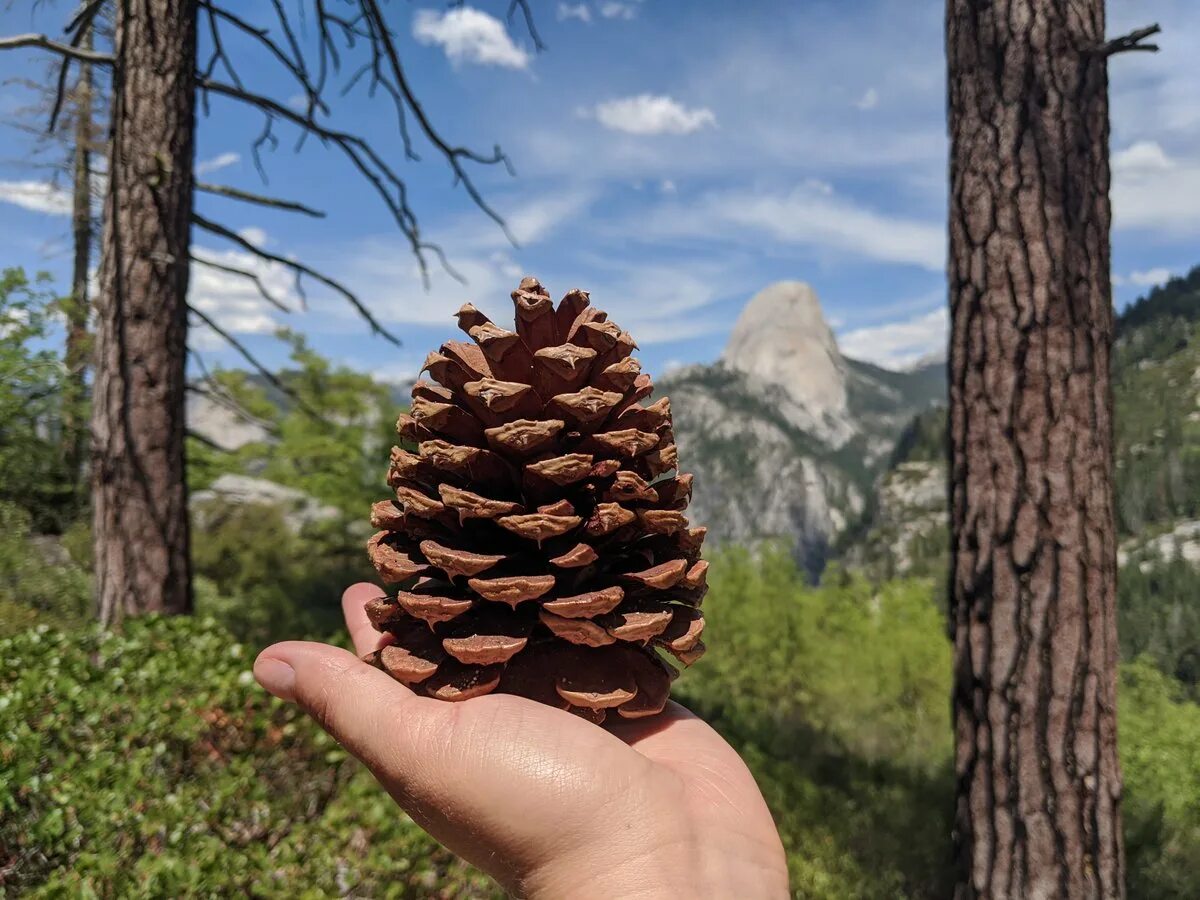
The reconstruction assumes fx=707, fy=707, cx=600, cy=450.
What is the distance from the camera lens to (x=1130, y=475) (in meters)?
76.3

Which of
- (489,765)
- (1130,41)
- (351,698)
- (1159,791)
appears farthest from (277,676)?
(1159,791)

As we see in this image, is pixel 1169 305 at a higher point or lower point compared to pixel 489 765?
higher

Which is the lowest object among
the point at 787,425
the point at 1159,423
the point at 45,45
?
the point at 45,45

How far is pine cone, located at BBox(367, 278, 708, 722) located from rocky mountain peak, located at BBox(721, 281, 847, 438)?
16577 centimetres

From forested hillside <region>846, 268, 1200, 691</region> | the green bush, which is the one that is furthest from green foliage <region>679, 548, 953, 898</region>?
forested hillside <region>846, 268, 1200, 691</region>

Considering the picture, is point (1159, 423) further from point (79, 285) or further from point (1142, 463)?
point (79, 285)

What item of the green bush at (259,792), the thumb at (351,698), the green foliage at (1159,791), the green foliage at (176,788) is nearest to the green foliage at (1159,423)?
the green foliage at (1159,791)

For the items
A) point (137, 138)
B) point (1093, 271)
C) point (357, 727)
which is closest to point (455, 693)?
point (357, 727)

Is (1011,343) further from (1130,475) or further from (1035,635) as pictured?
(1130,475)

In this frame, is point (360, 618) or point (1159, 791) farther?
point (1159, 791)

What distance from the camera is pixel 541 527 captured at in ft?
5.17

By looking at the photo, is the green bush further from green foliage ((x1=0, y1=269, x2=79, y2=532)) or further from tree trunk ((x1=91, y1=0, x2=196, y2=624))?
green foliage ((x1=0, y1=269, x2=79, y2=532))

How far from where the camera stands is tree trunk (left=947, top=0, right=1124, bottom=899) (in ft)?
9.74

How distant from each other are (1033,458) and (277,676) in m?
3.05
